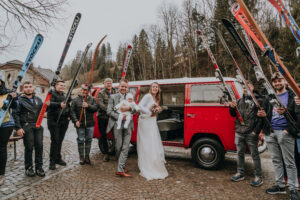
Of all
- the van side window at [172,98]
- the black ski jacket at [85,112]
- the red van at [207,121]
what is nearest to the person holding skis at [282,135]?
the red van at [207,121]

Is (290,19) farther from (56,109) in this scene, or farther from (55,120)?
(55,120)

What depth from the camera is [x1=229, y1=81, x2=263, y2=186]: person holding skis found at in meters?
3.61

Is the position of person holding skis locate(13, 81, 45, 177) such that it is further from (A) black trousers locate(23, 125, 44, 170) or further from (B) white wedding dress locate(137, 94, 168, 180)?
(B) white wedding dress locate(137, 94, 168, 180)

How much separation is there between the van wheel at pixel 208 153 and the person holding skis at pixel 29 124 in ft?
12.1

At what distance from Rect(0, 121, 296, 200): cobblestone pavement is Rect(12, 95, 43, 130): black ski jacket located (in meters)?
1.24

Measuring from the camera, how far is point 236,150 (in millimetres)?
4145

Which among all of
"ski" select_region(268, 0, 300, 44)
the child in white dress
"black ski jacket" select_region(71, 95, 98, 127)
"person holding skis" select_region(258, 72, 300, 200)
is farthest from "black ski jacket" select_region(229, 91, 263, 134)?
"black ski jacket" select_region(71, 95, 98, 127)

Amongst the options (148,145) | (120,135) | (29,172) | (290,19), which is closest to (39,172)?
(29,172)

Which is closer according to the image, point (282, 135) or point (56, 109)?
point (282, 135)

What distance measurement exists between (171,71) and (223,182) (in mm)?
19875

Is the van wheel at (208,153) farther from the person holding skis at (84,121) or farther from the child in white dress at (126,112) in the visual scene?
the person holding skis at (84,121)

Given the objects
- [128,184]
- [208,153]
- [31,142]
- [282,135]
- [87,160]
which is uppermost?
[282,135]

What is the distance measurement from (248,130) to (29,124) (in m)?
4.73

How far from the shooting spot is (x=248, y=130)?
3.61 metres
